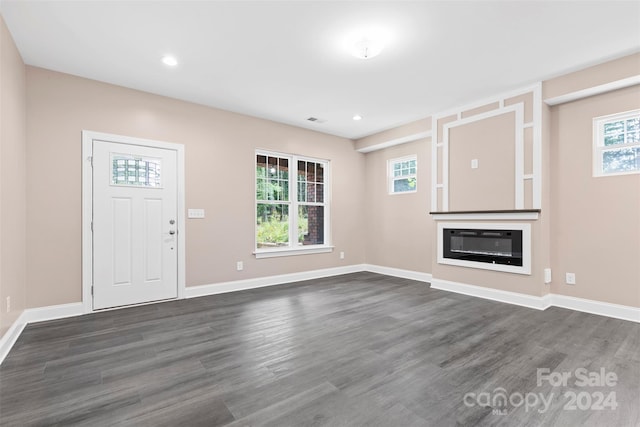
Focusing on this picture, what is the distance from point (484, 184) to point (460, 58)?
5.92 ft

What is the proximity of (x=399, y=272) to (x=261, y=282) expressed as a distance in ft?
8.51

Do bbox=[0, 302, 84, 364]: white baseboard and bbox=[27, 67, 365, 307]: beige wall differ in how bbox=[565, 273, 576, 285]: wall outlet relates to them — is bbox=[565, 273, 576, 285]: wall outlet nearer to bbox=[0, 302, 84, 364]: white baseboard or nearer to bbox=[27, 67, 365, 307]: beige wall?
bbox=[27, 67, 365, 307]: beige wall

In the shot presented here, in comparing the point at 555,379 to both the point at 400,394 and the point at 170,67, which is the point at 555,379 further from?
the point at 170,67

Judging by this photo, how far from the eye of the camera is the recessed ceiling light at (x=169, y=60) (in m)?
3.12

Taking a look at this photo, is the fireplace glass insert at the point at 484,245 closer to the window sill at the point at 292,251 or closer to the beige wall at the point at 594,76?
the beige wall at the point at 594,76

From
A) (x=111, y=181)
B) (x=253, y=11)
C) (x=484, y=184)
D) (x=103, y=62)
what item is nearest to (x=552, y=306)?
(x=484, y=184)

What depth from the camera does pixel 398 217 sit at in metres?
5.80

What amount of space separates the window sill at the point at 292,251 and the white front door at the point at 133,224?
1.32 metres

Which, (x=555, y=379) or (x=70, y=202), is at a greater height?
(x=70, y=202)

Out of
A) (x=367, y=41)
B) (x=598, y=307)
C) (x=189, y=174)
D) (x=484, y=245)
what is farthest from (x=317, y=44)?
(x=598, y=307)

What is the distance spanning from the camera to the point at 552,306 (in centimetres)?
374

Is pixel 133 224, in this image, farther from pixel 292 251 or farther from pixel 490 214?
pixel 490 214

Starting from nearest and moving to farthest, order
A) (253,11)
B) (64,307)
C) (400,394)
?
(400,394) → (253,11) → (64,307)

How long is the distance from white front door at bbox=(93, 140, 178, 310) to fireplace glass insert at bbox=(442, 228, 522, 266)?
13.2ft
